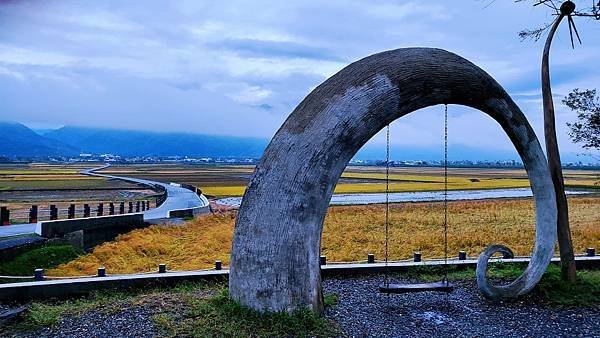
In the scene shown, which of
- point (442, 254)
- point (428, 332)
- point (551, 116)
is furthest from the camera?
point (442, 254)

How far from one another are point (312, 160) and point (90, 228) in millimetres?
14752

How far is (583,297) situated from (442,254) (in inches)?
300

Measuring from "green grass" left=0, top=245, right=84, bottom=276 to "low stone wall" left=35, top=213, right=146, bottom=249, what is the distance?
4.56 feet

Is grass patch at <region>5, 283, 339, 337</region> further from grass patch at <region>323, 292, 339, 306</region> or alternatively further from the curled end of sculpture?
the curled end of sculpture

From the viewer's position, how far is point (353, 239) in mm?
20062

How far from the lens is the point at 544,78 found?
30.9ft

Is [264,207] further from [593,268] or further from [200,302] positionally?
[593,268]

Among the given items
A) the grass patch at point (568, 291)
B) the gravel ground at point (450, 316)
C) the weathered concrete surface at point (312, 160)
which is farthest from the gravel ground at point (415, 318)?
the weathered concrete surface at point (312, 160)

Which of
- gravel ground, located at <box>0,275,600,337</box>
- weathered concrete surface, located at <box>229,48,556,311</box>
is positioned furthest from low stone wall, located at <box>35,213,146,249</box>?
weathered concrete surface, located at <box>229,48,556,311</box>

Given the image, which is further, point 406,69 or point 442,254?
point 442,254

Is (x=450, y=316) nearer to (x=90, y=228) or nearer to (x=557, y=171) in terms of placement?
(x=557, y=171)

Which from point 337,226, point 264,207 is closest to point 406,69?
point 264,207

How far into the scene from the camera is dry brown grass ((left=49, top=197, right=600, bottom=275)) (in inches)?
623

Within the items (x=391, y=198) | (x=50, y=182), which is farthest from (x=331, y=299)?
(x=50, y=182)
